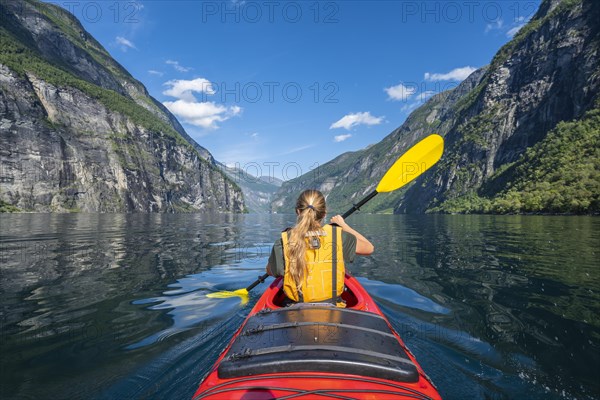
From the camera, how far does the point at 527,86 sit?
122 metres

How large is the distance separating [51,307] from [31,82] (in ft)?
469

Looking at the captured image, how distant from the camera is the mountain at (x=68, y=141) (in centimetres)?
9725

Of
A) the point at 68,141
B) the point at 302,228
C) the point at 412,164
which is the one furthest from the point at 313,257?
the point at 68,141

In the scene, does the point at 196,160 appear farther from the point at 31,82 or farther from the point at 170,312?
the point at 170,312

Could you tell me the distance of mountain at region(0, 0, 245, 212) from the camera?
97250mm

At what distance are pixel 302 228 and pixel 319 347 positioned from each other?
159cm

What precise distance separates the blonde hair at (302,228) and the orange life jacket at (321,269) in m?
0.06

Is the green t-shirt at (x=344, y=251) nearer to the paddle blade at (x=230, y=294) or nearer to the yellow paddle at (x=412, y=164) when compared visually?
the yellow paddle at (x=412, y=164)

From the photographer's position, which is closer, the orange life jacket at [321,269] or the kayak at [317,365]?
the kayak at [317,365]

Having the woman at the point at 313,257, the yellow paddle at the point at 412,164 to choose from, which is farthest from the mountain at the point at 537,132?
the woman at the point at 313,257

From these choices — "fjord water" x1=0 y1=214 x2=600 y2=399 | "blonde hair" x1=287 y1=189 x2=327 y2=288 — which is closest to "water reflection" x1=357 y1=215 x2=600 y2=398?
"fjord water" x1=0 y1=214 x2=600 y2=399

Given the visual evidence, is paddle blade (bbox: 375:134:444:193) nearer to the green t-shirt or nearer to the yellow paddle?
the yellow paddle

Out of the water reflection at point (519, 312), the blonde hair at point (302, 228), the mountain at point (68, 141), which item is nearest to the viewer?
the blonde hair at point (302, 228)

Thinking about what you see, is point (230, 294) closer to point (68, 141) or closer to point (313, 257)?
point (313, 257)
